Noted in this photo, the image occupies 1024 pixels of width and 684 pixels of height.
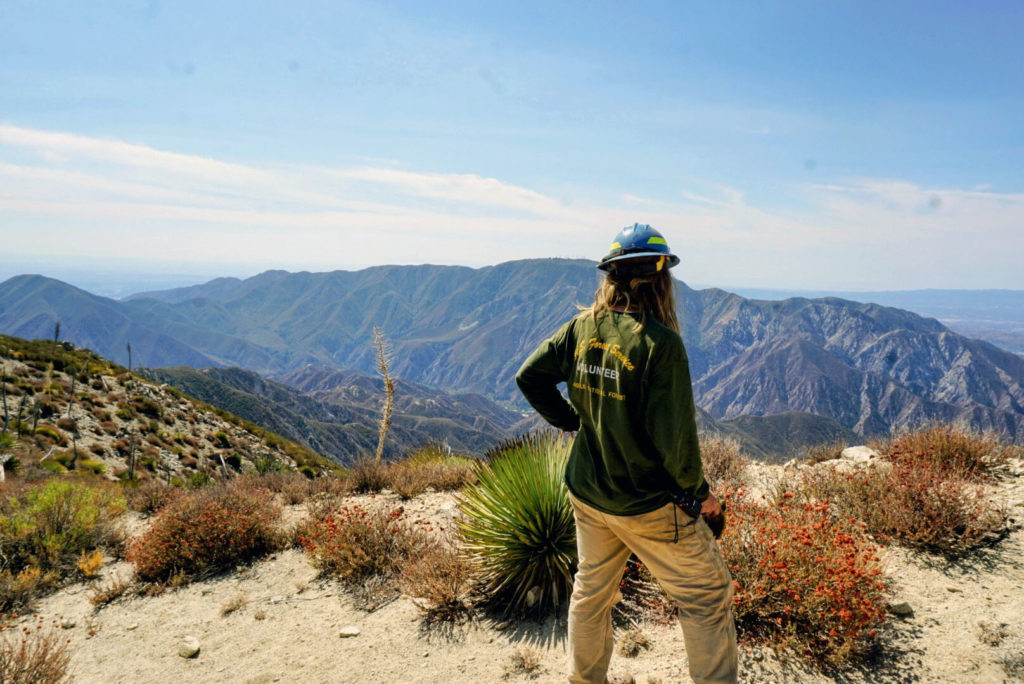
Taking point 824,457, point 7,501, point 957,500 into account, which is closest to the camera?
point 957,500

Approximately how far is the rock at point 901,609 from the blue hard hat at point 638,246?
3005 mm

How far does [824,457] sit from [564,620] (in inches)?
234

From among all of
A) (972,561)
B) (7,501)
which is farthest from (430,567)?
(7,501)

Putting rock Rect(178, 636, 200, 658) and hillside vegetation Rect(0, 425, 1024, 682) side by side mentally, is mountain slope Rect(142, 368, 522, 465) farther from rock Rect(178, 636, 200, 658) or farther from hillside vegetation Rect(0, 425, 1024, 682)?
rock Rect(178, 636, 200, 658)

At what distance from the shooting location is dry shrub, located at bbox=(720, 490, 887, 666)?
3084mm

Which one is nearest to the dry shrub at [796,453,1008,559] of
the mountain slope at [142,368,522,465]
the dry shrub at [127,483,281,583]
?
the mountain slope at [142,368,522,465]

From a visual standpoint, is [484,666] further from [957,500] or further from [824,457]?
[824,457]

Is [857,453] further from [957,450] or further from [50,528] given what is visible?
[50,528]

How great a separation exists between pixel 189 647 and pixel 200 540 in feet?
5.80

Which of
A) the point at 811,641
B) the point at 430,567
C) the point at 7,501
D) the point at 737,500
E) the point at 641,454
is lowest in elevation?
the point at 7,501

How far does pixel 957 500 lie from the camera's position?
4.30m

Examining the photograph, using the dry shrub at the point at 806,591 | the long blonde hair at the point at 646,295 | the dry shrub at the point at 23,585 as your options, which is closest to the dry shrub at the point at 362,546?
the dry shrub at the point at 23,585

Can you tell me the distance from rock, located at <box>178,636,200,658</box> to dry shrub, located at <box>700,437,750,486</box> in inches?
212

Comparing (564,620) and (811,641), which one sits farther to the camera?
(564,620)
